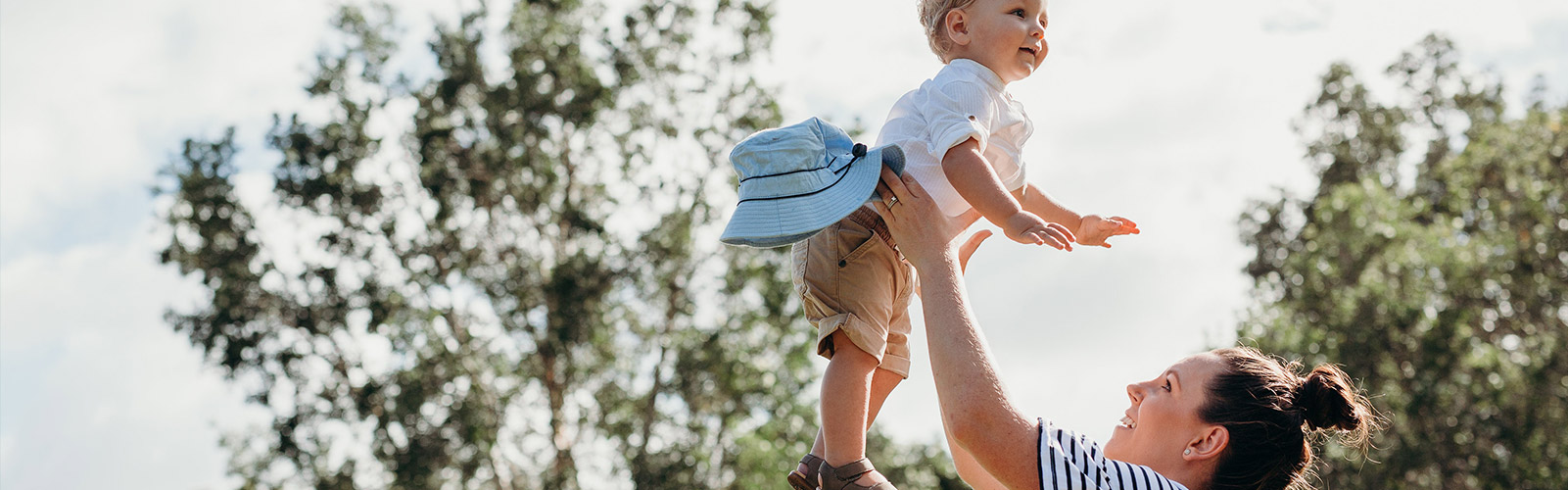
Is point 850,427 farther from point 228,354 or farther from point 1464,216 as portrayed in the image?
point 1464,216

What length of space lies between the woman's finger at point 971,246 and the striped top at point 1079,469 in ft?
2.23

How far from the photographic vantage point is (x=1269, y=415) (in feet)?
8.09

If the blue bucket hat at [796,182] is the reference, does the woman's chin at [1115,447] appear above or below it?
below

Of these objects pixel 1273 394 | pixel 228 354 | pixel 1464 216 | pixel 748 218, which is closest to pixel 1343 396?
pixel 1273 394

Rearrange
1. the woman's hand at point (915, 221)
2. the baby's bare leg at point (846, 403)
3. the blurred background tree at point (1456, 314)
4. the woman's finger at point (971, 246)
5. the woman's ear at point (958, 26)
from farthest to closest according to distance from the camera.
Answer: the blurred background tree at point (1456, 314), the woman's finger at point (971, 246), the woman's ear at point (958, 26), the baby's bare leg at point (846, 403), the woman's hand at point (915, 221)

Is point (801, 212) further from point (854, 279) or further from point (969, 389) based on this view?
point (969, 389)

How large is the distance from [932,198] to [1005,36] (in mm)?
457

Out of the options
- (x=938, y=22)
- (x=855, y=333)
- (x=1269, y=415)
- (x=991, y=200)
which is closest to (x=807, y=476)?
(x=855, y=333)

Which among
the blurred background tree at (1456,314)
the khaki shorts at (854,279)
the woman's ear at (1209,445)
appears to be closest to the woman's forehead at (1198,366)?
the woman's ear at (1209,445)

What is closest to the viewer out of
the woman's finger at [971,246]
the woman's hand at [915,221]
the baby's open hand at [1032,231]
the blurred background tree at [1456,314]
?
the woman's hand at [915,221]

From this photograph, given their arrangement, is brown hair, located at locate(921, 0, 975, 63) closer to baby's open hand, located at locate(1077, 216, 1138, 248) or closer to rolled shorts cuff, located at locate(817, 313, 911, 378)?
baby's open hand, located at locate(1077, 216, 1138, 248)

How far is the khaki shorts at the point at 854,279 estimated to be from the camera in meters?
2.67

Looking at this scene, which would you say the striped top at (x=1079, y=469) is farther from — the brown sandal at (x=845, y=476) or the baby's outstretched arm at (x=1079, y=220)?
the baby's outstretched arm at (x=1079, y=220)

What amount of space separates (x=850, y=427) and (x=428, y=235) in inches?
595
